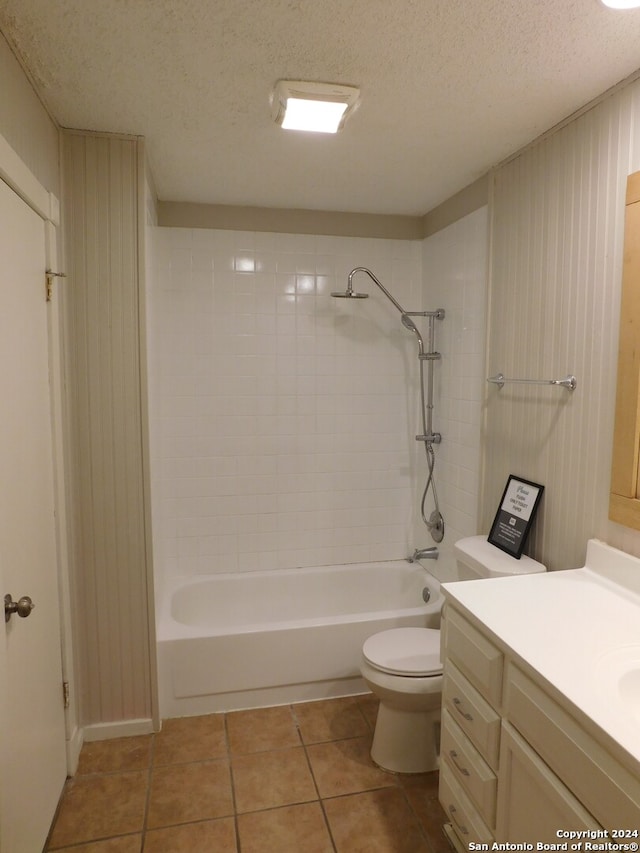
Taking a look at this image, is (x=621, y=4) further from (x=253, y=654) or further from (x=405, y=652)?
(x=253, y=654)

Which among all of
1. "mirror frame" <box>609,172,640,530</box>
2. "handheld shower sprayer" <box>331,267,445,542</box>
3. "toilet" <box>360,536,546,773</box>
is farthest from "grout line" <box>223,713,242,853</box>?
"mirror frame" <box>609,172,640,530</box>

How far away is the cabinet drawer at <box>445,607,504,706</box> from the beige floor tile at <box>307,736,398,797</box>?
76cm

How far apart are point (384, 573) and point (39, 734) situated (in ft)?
6.52

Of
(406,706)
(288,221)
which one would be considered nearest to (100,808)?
(406,706)

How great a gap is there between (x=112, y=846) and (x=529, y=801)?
136 centimetres

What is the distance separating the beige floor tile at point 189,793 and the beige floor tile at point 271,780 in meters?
0.05

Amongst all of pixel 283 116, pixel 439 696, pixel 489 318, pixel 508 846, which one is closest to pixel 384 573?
pixel 439 696

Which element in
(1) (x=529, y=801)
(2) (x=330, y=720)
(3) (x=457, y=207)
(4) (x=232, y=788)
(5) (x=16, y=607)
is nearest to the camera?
(1) (x=529, y=801)

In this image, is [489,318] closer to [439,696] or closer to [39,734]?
[439,696]

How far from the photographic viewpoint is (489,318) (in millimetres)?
2400

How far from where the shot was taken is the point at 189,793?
1.99 metres

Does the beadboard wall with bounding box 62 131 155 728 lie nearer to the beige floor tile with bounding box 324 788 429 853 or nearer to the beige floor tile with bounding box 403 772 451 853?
the beige floor tile with bounding box 324 788 429 853

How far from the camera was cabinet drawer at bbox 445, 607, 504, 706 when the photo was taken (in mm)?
1393

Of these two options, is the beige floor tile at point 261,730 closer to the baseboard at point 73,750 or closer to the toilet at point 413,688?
the toilet at point 413,688
